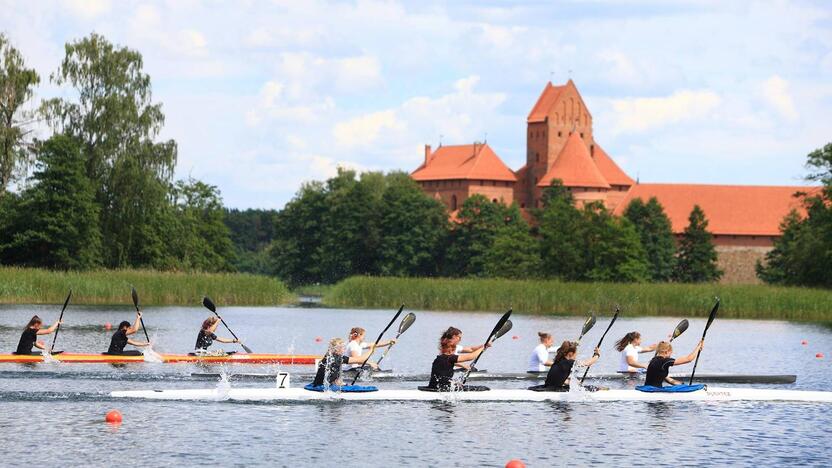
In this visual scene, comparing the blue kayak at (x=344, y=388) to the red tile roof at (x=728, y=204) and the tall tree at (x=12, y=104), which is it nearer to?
the tall tree at (x=12, y=104)

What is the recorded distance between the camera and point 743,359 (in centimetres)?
3347

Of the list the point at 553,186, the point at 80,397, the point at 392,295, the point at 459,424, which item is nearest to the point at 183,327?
the point at 392,295

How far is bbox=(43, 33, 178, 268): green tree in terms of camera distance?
61.6 m

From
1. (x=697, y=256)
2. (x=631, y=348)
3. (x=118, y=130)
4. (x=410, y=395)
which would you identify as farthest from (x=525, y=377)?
(x=697, y=256)

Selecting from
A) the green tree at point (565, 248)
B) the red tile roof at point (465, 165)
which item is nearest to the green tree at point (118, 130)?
the green tree at point (565, 248)

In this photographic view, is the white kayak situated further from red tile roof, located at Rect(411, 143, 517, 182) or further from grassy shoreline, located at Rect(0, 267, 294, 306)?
red tile roof, located at Rect(411, 143, 517, 182)

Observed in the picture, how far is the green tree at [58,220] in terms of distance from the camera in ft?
200

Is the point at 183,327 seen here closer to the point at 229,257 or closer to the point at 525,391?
the point at 525,391

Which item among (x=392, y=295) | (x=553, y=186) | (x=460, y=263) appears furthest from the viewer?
(x=553, y=186)

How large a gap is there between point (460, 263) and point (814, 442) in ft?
294

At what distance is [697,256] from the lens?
104 m

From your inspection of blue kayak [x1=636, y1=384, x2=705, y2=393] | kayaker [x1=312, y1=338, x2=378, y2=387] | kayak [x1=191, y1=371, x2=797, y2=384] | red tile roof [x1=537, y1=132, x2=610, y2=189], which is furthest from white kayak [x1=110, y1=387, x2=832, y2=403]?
red tile roof [x1=537, y1=132, x2=610, y2=189]

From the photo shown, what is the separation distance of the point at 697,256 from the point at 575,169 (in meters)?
24.5

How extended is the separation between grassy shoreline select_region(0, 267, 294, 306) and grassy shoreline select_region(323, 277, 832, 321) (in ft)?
21.0
